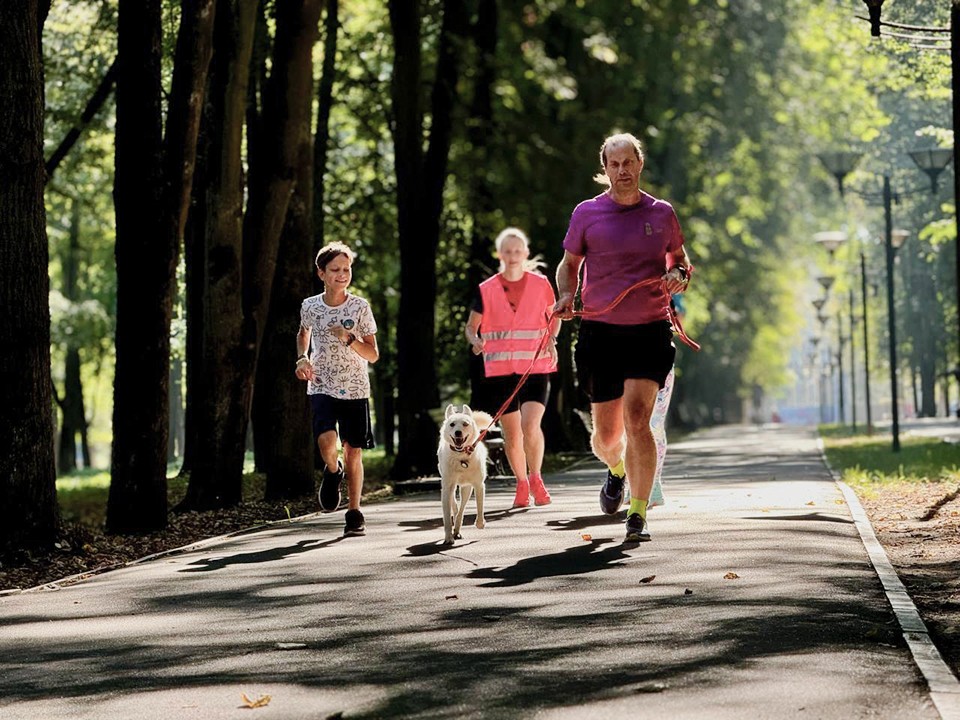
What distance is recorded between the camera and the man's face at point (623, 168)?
1052cm

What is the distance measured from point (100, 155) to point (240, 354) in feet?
46.6

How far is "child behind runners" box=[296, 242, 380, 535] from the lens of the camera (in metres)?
12.5

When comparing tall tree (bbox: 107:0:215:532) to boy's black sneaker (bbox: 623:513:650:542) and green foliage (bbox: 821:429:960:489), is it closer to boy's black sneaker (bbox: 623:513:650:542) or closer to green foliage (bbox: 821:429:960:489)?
boy's black sneaker (bbox: 623:513:650:542)

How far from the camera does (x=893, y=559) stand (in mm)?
10828

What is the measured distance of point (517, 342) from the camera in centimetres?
1446

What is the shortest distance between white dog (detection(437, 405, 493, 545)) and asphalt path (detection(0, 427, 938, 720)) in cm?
19

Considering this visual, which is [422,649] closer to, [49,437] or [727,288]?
[49,437]

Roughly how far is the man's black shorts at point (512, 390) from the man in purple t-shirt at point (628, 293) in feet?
11.7

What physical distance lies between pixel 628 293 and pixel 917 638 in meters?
3.76

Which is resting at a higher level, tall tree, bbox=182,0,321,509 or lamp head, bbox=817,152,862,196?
lamp head, bbox=817,152,862,196

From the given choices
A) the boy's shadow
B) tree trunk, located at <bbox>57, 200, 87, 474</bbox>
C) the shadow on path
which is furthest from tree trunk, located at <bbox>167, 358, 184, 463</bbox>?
the shadow on path

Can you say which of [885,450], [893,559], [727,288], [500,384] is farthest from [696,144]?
[893,559]

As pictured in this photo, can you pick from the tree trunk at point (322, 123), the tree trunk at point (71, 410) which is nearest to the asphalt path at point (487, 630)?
the tree trunk at point (322, 123)

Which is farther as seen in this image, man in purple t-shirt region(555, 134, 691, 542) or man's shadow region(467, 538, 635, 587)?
man in purple t-shirt region(555, 134, 691, 542)
